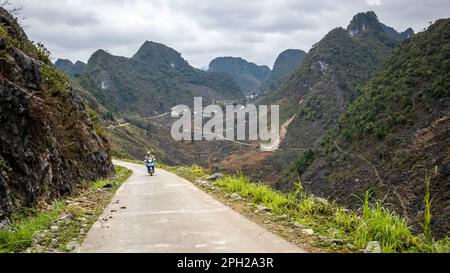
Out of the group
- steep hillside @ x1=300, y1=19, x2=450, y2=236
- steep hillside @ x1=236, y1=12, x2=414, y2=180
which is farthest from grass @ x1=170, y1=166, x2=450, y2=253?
steep hillside @ x1=236, y1=12, x2=414, y2=180

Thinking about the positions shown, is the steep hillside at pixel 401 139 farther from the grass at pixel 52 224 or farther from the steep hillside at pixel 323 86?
the steep hillside at pixel 323 86

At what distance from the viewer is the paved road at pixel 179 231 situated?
702 centimetres

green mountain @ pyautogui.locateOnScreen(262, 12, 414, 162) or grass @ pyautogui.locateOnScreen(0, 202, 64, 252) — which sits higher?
green mountain @ pyautogui.locateOnScreen(262, 12, 414, 162)

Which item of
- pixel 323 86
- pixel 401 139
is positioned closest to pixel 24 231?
→ pixel 401 139

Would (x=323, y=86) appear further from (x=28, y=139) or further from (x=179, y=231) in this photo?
(x=179, y=231)

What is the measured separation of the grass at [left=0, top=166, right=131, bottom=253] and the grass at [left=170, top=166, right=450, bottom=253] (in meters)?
4.63

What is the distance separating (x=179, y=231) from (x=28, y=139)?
5765 millimetres

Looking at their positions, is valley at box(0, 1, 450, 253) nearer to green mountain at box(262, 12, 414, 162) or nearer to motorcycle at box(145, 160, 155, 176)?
motorcycle at box(145, 160, 155, 176)

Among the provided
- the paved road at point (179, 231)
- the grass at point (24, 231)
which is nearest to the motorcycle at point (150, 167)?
the paved road at point (179, 231)

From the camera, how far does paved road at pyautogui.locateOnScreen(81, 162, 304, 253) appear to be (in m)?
7.02

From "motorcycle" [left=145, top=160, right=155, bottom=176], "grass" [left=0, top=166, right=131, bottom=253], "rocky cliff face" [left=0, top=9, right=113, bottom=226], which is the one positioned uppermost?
"rocky cliff face" [left=0, top=9, right=113, bottom=226]
